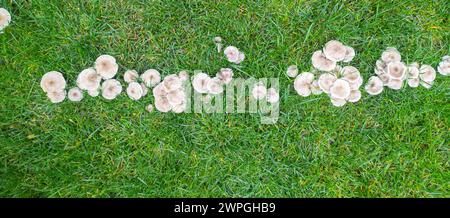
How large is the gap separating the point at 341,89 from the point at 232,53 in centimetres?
68

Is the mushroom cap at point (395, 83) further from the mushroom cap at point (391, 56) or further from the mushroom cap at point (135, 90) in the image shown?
the mushroom cap at point (135, 90)

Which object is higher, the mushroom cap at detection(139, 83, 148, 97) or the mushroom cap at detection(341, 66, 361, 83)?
the mushroom cap at detection(341, 66, 361, 83)

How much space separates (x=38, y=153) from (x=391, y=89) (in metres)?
2.16

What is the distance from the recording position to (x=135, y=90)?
2879 mm

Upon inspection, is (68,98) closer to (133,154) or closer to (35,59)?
(35,59)

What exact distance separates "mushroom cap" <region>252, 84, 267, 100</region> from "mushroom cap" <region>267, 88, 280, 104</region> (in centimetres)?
3

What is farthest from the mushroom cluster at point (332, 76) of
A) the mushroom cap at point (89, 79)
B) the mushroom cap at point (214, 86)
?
the mushroom cap at point (89, 79)

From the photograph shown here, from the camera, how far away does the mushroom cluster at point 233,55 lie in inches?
115

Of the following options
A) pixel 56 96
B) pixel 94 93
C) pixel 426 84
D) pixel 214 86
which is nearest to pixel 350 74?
pixel 426 84

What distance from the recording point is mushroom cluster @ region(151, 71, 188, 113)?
2865mm

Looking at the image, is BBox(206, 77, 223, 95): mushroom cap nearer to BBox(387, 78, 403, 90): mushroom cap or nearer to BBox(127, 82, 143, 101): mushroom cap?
BBox(127, 82, 143, 101): mushroom cap

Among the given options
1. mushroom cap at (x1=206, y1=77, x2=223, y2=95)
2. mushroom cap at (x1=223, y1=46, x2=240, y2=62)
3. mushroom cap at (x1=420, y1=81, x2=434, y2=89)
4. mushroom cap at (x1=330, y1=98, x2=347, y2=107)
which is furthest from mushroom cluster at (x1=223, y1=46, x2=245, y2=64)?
mushroom cap at (x1=420, y1=81, x2=434, y2=89)
